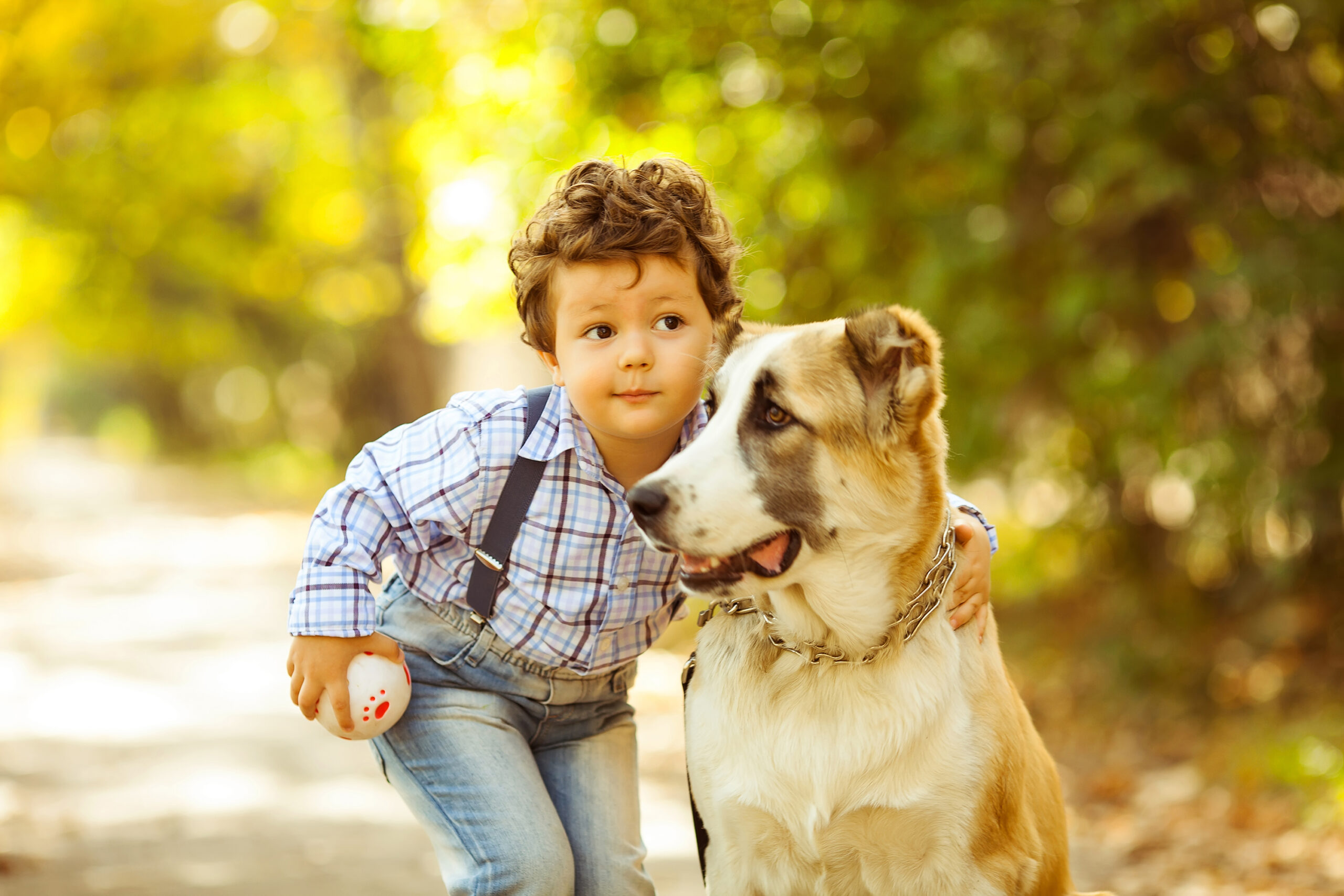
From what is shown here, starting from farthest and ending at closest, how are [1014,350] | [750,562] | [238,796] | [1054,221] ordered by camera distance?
[1054,221] → [1014,350] → [238,796] → [750,562]

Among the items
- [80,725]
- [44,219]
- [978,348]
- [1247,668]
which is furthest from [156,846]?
[44,219]

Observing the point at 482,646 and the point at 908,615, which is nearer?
the point at 908,615

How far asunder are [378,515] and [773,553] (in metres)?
0.93

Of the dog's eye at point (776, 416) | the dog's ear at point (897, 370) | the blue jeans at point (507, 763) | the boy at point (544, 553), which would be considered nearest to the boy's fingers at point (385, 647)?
the boy at point (544, 553)

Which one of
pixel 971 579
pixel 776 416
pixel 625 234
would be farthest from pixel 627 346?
pixel 971 579

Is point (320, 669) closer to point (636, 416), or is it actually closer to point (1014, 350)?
point (636, 416)

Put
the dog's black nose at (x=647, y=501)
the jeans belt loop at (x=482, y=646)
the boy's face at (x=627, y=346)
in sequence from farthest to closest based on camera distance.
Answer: the jeans belt loop at (x=482, y=646)
the boy's face at (x=627, y=346)
the dog's black nose at (x=647, y=501)

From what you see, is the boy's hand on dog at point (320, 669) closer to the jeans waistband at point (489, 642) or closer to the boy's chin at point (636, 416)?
the jeans waistband at point (489, 642)

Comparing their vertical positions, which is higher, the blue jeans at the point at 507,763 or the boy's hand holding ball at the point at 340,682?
the boy's hand holding ball at the point at 340,682

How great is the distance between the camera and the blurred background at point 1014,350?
17.1 feet

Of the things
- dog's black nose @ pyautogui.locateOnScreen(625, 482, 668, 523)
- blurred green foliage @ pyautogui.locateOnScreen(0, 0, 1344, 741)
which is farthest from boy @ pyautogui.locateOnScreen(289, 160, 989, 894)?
blurred green foliage @ pyautogui.locateOnScreen(0, 0, 1344, 741)

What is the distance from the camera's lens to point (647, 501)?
2.40 metres

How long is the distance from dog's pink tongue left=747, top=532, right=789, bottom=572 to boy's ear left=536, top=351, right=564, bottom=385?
0.71 m

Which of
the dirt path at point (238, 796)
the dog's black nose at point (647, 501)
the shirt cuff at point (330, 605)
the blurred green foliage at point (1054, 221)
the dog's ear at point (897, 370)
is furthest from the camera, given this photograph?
the blurred green foliage at point (1054, 221)
